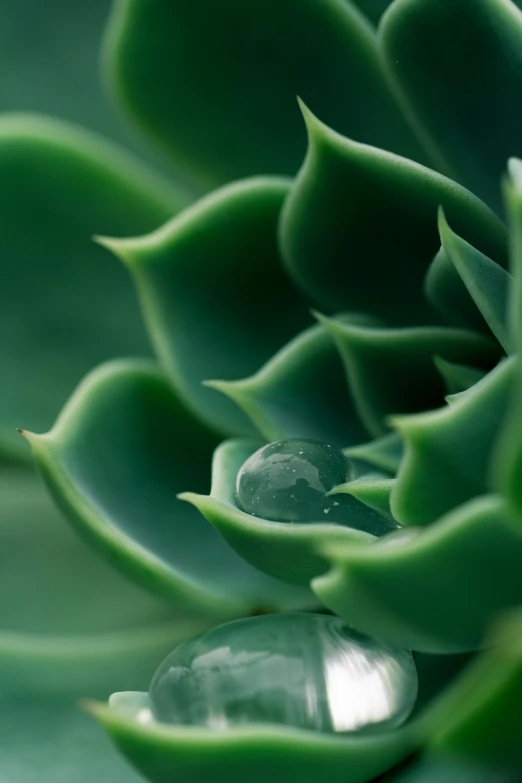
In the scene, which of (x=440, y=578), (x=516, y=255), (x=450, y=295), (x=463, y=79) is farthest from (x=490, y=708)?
(x=463, y=79)

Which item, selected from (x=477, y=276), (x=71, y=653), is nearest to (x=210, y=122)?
(x=477, y=276)

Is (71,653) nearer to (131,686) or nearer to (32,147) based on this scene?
(131,686)

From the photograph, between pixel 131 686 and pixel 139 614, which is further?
pixel 139 614

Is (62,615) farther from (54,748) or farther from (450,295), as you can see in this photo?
(450,295)

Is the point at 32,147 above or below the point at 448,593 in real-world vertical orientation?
above

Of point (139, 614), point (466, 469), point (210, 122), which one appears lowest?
point (139, 614)

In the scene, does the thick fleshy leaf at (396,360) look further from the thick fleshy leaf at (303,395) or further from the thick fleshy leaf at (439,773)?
the thick fleshy leaf at (439,773)
